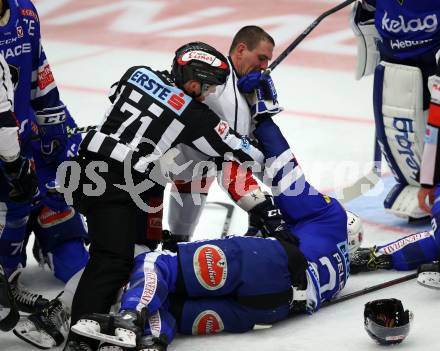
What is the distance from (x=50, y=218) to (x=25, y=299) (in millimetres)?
365

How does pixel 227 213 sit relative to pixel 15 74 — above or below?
below

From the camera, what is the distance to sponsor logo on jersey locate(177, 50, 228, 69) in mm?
4031

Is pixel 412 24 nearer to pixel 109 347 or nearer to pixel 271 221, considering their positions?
pixel 271 221

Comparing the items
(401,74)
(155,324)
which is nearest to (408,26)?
(401,74)

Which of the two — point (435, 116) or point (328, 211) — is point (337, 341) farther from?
point (435, 116)

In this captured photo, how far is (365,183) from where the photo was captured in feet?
18.6

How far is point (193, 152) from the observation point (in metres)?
4.26

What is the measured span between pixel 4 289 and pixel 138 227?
26.2 inches

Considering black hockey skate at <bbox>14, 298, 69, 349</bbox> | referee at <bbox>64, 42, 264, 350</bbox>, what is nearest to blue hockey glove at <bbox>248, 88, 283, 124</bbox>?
referee at <bbox>64, 42, 264, 350</bbox>

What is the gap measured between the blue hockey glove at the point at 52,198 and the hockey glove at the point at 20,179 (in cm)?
27

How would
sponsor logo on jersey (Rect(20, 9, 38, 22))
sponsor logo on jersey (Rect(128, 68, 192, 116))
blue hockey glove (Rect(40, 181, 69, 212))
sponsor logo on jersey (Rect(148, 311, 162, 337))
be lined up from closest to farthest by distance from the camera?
sponsor logo on jersey (Rect(148, 311, 162, 337)) < sponsor logo on jersey (Rect(128, 68, 192, 116)) < sponsor logo on jersey (Rect(20, 9, 38, 22)) < blue hockey glove (Rect(40, 181, 69, 212))

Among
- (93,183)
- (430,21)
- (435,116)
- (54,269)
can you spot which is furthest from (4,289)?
(430,21)

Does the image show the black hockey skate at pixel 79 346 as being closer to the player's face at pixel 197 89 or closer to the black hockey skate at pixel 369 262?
the player's face at pixel 197 89

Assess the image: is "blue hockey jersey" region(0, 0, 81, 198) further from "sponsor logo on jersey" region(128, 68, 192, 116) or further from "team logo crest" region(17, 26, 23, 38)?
"sponsor logo on jersey" region(128, 68, 192, 116)
